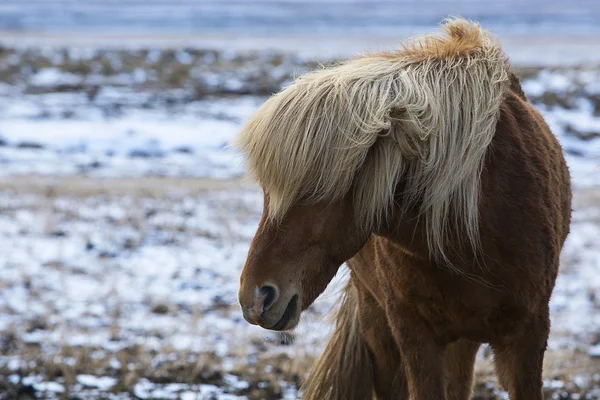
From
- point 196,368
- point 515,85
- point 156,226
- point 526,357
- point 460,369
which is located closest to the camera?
point 526,357

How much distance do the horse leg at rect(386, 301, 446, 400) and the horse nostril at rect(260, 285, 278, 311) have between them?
679 millimetres

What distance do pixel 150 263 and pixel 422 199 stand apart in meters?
5.44

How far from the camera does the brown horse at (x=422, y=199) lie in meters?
2.52

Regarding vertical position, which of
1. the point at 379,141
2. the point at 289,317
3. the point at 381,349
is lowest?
the point at 381,349

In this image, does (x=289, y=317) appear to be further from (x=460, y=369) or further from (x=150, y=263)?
(x=150, y=263)

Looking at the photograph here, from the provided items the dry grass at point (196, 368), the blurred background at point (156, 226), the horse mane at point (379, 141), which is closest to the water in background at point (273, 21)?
the blurred background at point (156, 226)

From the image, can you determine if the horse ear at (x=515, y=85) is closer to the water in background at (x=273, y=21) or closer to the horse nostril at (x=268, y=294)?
the horse nostril at (x=268, y=294)

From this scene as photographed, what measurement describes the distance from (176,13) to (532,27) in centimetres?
2113

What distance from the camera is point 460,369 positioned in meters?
3.65

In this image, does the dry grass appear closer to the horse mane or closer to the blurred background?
the blurred background

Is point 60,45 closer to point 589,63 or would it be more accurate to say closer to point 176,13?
point 589,63

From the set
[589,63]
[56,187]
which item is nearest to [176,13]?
[589,63]

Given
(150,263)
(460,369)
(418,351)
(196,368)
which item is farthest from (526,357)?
(150,263)

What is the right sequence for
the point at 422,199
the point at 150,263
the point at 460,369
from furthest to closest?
the point at 150,263, the point at 460,369, the point at 422,199
